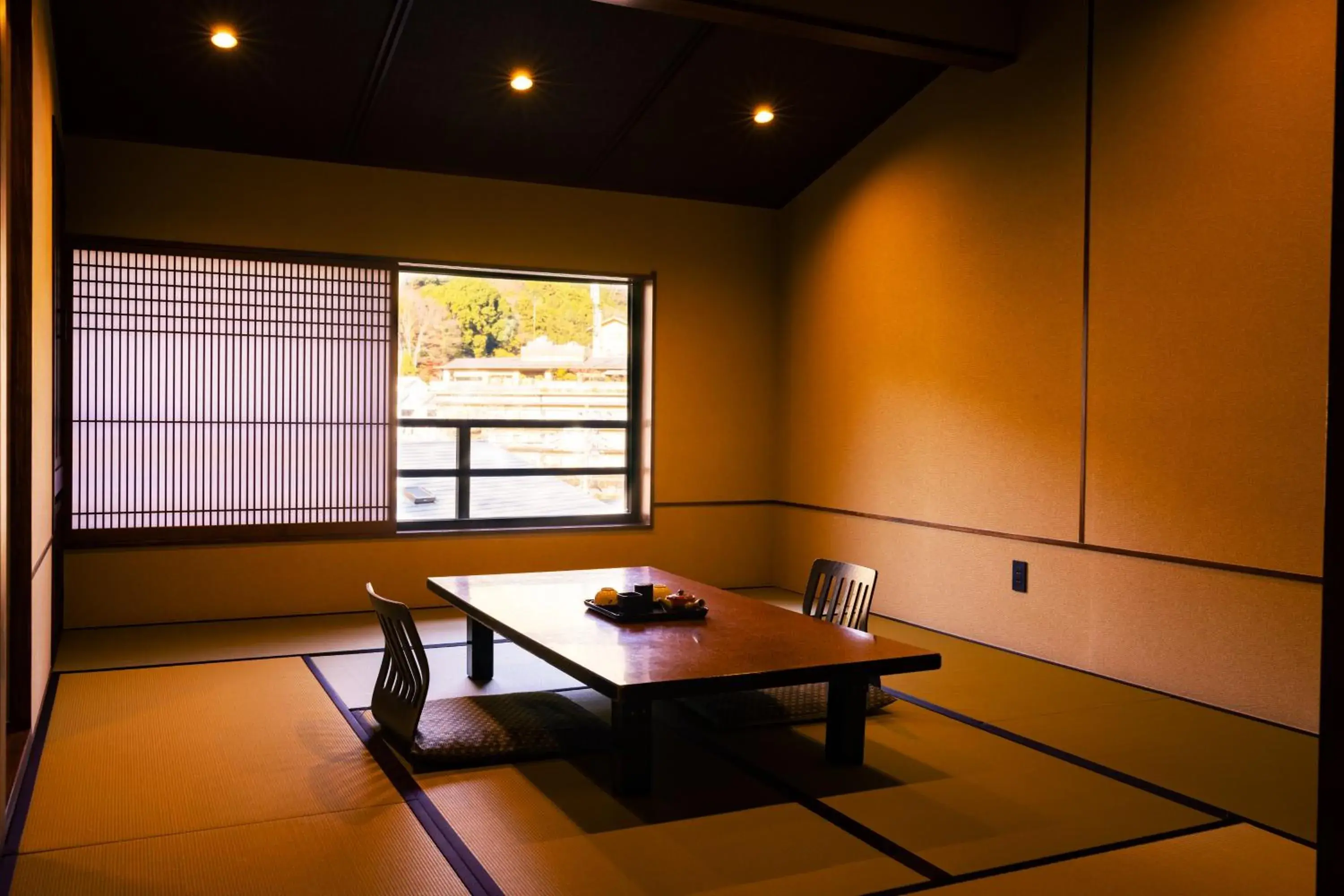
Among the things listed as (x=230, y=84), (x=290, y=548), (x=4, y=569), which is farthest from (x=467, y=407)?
(x=4, y=569)

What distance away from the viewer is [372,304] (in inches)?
235

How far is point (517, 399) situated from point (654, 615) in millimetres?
3139

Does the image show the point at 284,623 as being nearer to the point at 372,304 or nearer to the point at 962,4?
the point at 372,304

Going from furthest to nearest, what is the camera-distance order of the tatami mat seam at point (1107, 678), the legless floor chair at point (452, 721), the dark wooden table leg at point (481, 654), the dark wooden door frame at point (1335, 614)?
the dark wooden table leg at point (481, 654) → the tatami mat seam at point (1107, 678) → the legless floor chair at point (452, 721) → the dark wooden door frame at point (1335, 614)

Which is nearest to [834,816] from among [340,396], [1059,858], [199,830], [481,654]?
[1059,858]

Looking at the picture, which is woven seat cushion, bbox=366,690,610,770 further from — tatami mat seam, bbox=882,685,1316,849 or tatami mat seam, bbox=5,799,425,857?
tatami mat seam, bbox=882,685,1316,849

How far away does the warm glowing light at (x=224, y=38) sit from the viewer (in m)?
4.58

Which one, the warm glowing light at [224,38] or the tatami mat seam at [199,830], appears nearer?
the tatami mat seam at [199,830]

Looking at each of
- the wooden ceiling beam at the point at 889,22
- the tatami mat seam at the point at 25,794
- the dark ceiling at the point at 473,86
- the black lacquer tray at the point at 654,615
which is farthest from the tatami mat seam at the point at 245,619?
the wooden ceiling beam at the point at 889,22

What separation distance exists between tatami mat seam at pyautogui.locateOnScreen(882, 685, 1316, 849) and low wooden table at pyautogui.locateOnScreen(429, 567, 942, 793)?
0.50 meters

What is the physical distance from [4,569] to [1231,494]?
3980mm

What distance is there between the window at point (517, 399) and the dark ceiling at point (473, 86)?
760 millimetres

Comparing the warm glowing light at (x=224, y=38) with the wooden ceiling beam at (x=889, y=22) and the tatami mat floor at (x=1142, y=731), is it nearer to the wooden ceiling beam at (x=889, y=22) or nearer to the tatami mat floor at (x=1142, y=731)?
the wooden ceiling beam at (x=889, y=22)

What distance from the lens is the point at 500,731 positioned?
3406mm
